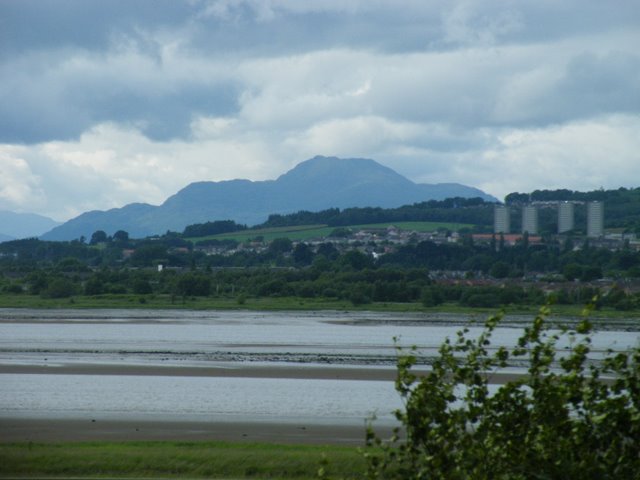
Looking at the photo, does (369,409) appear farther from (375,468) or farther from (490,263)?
(490,263)

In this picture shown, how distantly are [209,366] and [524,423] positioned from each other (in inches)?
1398

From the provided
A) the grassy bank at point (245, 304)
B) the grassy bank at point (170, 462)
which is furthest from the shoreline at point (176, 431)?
the grassy bank at point (245, 304)

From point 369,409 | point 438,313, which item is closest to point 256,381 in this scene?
point 369,409

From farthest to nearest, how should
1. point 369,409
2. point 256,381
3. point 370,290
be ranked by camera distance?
point 370,290, point 256,381, point 369,409

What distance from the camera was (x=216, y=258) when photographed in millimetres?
174750

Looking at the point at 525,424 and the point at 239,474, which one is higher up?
the point at 525,424

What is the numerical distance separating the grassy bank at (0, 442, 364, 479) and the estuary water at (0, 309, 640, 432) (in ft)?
12.4

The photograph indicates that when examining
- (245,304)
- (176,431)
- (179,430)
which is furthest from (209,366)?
(245,304)

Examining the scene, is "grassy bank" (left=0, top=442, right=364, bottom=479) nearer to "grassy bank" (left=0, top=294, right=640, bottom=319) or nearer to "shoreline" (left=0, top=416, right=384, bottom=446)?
"shoreline" (left=0, top=416, right=384, bottom=446)

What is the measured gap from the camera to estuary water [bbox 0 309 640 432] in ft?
106

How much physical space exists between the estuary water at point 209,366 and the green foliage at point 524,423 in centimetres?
176

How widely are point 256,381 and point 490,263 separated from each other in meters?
119

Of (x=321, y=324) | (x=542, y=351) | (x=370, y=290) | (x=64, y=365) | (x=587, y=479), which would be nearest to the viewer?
(x=587, y=479)

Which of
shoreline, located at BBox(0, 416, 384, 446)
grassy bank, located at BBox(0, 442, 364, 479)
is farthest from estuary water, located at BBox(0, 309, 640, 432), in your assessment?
grassy bank, located at BBox(0, 442, 364, 479)
